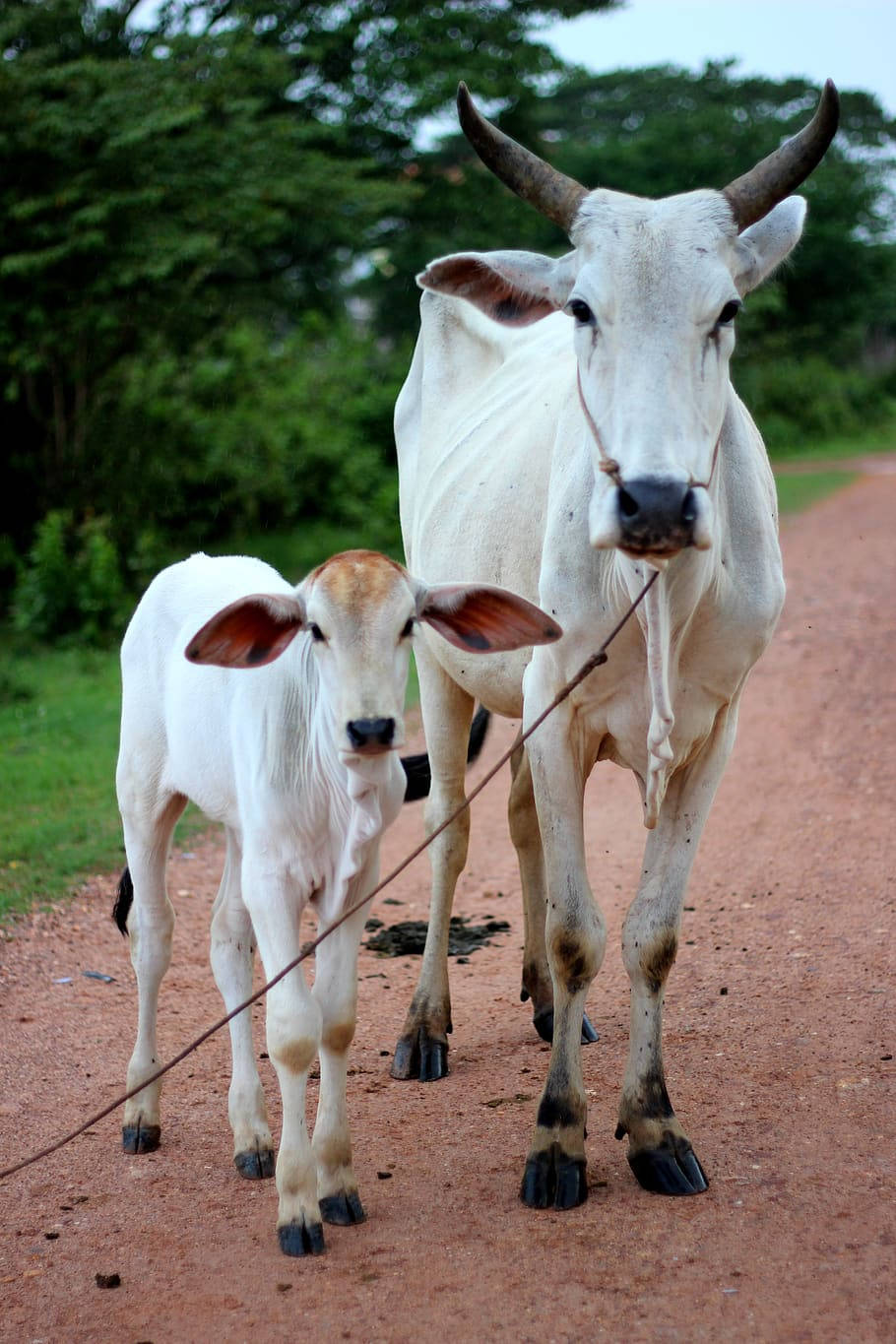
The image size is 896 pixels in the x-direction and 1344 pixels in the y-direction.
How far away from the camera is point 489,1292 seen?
3.09 m

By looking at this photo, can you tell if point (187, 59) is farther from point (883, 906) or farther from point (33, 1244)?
point (33, 1244)

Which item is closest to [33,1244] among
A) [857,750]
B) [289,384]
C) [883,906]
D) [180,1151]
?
[180,1151]

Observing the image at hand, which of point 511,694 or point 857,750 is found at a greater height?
point 511,694

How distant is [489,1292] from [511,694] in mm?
2012

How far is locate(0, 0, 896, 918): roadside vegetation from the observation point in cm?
1107

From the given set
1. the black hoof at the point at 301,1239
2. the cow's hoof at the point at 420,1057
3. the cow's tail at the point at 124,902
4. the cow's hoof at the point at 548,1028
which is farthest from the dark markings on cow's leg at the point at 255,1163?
the cow's hoof at the point at 548,1028

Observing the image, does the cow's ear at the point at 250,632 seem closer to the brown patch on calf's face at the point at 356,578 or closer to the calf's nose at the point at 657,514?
the brown patch on calf's face at the point at 356,578

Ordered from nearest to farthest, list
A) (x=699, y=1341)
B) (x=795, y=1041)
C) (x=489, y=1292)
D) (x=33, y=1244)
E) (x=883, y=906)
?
(x=699, y=1341), (x=489, y=1292), (x=33, y=1244), (x=795, y=1041), (x=883, y=906)

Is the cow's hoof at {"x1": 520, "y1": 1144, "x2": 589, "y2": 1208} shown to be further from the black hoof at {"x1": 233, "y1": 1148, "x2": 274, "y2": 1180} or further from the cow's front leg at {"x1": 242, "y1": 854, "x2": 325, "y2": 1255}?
the black hoof at {"x1": 233, "y1": 1148, "x2": 274, "y2": 1180}

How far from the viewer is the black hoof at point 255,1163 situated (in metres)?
3.76

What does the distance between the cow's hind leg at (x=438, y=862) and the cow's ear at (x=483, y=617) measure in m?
1.64

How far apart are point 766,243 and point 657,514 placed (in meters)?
0.97

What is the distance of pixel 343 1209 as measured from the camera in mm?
3465

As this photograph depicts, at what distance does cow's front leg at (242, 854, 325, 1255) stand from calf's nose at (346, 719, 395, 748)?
0.52 metres
